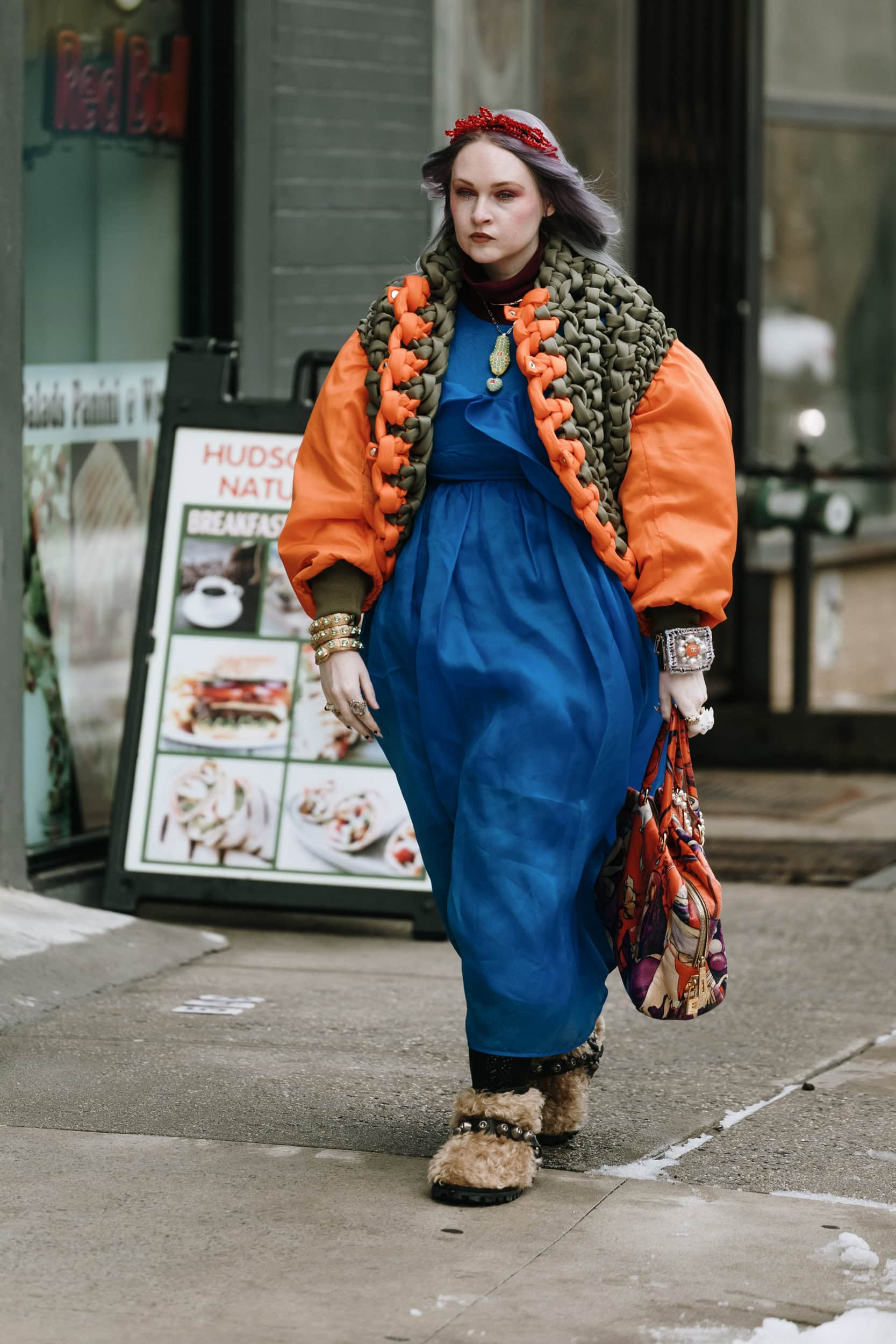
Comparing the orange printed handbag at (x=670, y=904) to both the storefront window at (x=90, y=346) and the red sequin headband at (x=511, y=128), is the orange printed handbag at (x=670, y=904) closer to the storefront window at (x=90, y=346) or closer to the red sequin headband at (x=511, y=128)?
the red sequin headband at (x=511, y=128)

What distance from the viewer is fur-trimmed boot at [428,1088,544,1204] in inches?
145

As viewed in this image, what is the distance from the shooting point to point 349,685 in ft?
12.7

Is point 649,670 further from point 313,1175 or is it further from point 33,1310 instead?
point 33,1310

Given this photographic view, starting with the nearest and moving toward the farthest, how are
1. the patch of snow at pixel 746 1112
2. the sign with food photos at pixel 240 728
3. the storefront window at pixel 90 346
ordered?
the patch of snow at pixel 746 1112
the sign with food photos at pixel 240 728
the storefront window at pixel 90 346

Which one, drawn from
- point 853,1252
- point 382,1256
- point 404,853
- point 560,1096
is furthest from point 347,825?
point 853,1252

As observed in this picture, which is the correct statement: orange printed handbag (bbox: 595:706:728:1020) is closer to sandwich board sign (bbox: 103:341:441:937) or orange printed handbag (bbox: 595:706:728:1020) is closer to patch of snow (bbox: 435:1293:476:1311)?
patch of snow (bbox: 435:1293:476:1311)

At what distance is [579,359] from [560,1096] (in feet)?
4.47

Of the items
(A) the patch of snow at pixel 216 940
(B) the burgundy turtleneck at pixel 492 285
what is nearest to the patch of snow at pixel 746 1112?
(B) the burgundy turtleneck at pixel 492 285

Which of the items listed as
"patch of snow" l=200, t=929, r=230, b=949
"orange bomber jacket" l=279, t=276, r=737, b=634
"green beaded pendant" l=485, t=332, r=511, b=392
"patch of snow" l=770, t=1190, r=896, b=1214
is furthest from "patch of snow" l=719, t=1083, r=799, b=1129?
"patch of snow" l=200, t=929, r=230, b=949

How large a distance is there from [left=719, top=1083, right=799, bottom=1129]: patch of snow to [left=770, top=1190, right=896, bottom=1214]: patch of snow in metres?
0.41

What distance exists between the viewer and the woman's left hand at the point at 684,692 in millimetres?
3783

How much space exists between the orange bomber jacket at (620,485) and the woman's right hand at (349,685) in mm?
107

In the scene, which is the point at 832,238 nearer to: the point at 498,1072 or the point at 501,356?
the point at 501,356

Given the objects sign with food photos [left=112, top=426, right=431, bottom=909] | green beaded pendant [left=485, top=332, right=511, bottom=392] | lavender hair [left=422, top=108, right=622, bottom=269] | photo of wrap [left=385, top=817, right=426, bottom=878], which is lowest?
photo of wrap [left=385, top=817, right=426, bottom=878]
